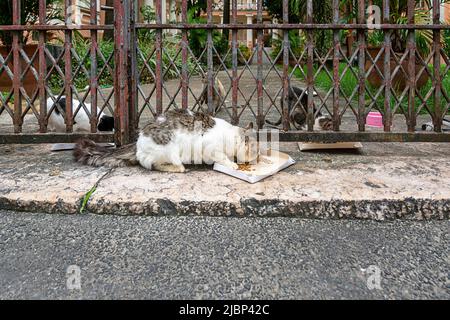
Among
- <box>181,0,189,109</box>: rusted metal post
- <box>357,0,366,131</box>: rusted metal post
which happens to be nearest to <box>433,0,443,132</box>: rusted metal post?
<box>357,0,366,131</box>: rusted metal post

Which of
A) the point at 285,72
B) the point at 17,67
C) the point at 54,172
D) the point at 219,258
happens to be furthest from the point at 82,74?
the point at 219,258

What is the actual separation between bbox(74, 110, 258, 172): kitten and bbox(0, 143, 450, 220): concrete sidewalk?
77 mm

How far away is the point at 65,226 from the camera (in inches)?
71.2

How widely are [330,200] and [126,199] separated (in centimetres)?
97

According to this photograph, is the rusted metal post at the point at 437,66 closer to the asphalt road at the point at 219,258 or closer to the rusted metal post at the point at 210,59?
the asphalt road at the point at 219,258

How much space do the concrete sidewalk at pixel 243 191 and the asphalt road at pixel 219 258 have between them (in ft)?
0.18

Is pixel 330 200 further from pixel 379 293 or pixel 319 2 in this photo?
pixel 319 2

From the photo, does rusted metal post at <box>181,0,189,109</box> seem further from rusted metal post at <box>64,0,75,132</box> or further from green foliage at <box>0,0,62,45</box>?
green foliage at <box>0,0,62,45</box>

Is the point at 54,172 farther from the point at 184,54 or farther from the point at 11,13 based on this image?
the point at 11,13

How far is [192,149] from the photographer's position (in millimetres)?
2391

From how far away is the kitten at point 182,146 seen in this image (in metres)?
2.34

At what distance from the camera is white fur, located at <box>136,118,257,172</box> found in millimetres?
2340

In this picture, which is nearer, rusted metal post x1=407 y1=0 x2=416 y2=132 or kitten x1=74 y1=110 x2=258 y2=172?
kitten x1=74 y1=110 x2=258 y2=172
